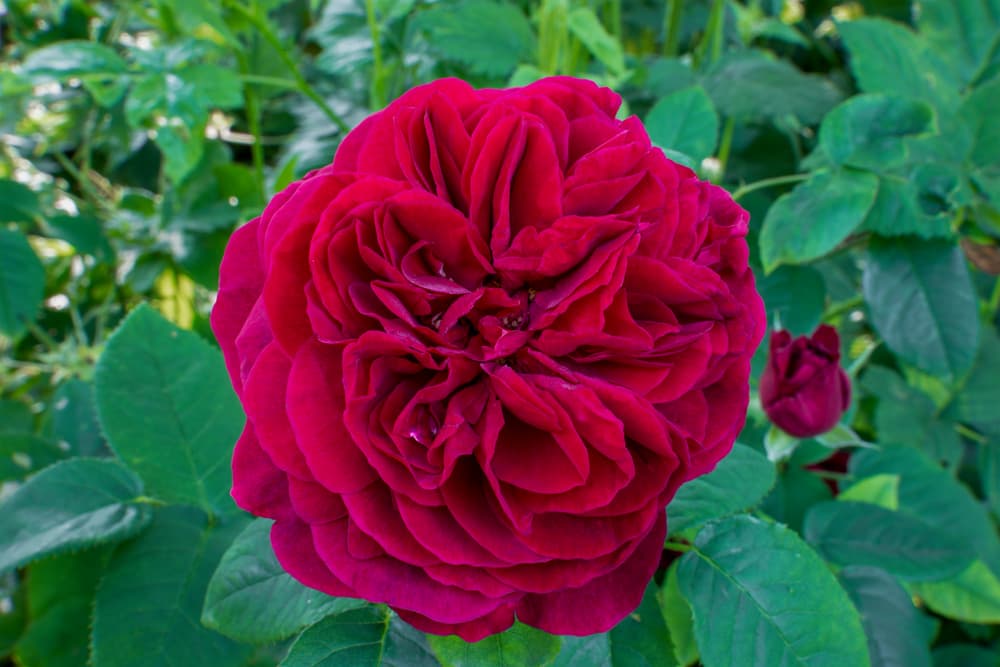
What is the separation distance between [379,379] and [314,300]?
4cm

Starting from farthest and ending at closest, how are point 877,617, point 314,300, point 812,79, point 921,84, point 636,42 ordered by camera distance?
1. point 636,42
2. point 812,79
3. point 921,84
4. point 877,617
5. point 314,300

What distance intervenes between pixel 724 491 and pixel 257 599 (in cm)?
26

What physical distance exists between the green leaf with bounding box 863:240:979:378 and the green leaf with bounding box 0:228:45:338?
82 cm

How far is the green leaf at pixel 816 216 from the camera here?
0.58m

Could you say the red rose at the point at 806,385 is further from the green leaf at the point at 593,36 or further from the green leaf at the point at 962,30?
the green leaf at the point at 962,30

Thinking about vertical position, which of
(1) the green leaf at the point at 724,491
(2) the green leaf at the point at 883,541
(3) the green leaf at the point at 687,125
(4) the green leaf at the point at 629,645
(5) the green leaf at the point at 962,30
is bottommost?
(2) the green leaf at the point at 883,541

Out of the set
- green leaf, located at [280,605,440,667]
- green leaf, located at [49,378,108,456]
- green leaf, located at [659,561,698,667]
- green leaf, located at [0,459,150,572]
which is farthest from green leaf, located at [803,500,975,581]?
green leaf, located at [49,378,108,456]

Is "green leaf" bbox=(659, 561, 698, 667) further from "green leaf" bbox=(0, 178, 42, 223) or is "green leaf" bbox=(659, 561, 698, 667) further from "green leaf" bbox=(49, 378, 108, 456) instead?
"green leaf" bbox=(0, 178, 42, 223)

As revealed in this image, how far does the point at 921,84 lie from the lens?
0.73m

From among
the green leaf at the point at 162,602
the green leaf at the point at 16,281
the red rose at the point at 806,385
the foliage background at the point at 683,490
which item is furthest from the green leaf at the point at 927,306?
the green leaf at the point at 16,281

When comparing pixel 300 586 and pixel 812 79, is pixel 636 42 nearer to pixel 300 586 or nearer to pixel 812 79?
pixel 812 79

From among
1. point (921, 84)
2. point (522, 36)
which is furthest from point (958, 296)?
point (522, 36)

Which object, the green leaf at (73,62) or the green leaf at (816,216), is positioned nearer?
the green leaf at (816,216)

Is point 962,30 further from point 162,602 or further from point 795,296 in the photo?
point 162,602
